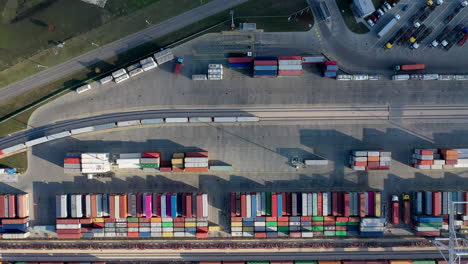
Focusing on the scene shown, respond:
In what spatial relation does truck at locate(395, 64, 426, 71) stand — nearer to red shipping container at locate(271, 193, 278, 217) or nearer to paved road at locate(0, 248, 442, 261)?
red shipping container at locate(271, 193, 278, 217)

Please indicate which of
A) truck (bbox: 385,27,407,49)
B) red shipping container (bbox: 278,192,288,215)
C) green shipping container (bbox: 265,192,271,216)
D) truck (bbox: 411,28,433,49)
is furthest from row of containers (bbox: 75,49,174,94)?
truck (bbox: 411,28,433,49)

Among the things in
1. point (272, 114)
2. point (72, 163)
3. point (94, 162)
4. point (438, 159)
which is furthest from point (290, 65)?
point (72, 163)

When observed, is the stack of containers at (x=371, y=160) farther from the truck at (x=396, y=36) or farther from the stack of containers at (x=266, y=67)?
the stack of containers at (x=266, y=67)

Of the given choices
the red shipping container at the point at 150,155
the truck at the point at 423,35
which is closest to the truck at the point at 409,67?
the truck at the point at 423,35

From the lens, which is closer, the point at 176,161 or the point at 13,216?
the point at 176,161

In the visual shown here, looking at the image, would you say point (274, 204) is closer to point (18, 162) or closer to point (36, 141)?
point (36, 141)

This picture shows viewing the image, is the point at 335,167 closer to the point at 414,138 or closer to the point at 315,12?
the point at 414,138
